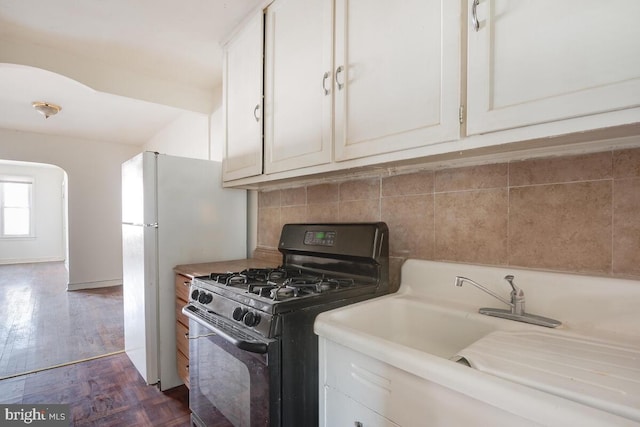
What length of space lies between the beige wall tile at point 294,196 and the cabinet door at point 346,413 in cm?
126

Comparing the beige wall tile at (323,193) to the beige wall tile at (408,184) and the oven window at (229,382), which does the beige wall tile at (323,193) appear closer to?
the beige wall tile at (408,184)

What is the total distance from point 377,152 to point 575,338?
833 mm

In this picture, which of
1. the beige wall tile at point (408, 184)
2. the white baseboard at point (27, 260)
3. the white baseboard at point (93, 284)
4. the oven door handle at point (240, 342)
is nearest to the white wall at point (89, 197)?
the white baseboard at point (93, 284)

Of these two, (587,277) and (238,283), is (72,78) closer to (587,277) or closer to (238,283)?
(238,283)

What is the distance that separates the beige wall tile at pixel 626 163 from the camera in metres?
0.93

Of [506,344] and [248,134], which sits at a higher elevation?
[248,134]

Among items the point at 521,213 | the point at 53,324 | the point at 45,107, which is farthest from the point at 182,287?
the point at 45,107

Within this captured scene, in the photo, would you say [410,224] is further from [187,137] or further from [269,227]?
[187,137]

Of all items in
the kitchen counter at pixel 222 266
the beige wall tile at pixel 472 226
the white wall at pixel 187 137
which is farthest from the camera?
the white wall at pixel 187 137

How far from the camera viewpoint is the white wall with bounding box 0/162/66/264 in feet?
24.3

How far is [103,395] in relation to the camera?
2014 mm

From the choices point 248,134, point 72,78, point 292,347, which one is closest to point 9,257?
point 72,78

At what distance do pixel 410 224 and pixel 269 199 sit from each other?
1.21m

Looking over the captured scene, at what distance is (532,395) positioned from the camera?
580 mm
